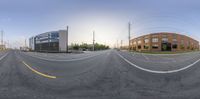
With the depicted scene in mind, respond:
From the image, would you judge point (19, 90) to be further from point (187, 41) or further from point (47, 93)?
point (187, 41)

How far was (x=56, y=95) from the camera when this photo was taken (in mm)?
5133

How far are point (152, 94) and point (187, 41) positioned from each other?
2962cm

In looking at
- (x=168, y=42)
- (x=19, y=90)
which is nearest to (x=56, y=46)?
(x=168, y=42)

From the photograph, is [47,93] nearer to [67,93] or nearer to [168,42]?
[67,93]

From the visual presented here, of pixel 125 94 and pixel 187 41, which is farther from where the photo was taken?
pixel 187 41

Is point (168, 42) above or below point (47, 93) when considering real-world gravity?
above

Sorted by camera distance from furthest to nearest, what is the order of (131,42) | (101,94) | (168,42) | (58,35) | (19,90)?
(58,35), (131,42), (168,42), (19,90), (101,94)

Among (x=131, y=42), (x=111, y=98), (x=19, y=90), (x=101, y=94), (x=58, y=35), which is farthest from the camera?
(x=58, y=35)

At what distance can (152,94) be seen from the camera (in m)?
5.23

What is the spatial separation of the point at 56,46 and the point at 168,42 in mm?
54635

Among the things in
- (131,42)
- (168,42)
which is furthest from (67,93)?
(131,42)

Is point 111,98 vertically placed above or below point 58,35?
below

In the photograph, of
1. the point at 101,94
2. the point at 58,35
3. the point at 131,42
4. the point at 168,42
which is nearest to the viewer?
the point at 101,94

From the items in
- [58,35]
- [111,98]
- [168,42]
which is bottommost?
[111,98]
